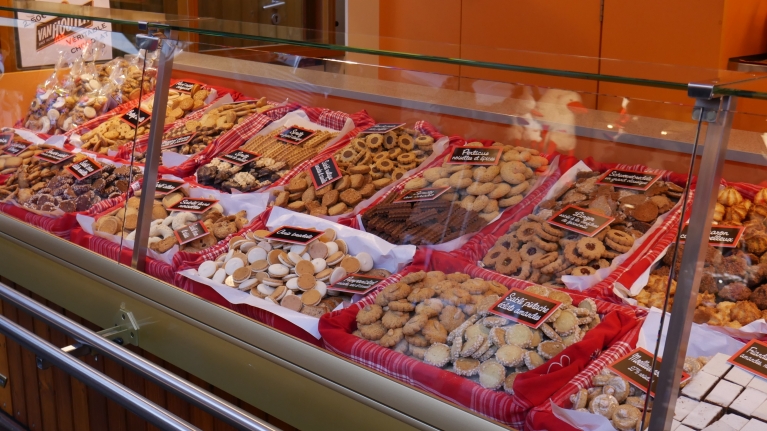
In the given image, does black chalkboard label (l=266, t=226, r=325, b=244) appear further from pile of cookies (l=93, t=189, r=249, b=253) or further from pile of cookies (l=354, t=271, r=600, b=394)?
pile of cookies (l=354, t=271, r=600, b=394)

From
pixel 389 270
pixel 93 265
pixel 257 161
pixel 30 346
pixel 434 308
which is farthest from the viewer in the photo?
pixel 257 161

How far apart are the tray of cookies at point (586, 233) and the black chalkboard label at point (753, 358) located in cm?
32

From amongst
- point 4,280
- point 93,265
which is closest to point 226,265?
point 93,265

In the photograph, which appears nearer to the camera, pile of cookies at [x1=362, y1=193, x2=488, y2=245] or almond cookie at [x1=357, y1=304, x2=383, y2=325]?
almond cookie at [x1=357, y1=304, x2=383, y2=325]

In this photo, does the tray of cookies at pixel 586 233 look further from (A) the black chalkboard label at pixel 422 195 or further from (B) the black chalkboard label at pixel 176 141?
(B) the black chalkboard label at pixel 176 141

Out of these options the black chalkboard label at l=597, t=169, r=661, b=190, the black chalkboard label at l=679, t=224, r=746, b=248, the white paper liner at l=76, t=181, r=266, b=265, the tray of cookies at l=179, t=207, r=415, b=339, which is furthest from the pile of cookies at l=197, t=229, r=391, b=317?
the black chalkboard label at l=679, t=224, r=746, b=248

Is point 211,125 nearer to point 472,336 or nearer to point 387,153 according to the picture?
point 387,153

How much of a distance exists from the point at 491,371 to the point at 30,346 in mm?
1009

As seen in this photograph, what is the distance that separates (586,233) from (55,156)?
1788 mm

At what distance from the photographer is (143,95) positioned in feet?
6.75

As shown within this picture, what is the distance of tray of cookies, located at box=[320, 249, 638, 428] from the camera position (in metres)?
1.28

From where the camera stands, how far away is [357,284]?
5.37ft

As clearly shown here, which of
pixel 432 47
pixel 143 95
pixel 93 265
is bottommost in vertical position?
pixel 93 265

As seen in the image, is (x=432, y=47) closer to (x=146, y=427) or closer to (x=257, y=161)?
(x=257, y=161)
